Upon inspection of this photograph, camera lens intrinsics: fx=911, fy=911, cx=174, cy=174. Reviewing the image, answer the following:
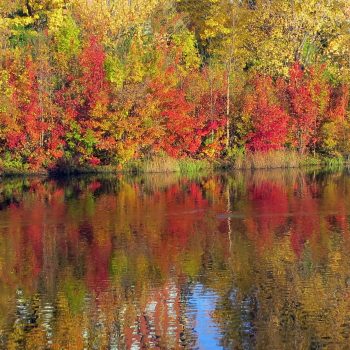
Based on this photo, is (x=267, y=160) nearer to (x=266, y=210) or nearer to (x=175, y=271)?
(x=266, y=210)

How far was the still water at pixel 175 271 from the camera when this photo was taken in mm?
15758

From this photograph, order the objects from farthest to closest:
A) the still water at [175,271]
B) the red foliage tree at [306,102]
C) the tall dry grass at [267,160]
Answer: the red foliage tree at [306,102] → the tall dry grass at [267,160] → the still water at [175,271]

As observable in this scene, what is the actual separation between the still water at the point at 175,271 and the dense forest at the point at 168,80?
49.7 feet

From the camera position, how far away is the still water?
51.7ft

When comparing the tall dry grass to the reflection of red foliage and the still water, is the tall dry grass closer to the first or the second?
the reflection of red foliage

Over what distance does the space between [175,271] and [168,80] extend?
35939 mm

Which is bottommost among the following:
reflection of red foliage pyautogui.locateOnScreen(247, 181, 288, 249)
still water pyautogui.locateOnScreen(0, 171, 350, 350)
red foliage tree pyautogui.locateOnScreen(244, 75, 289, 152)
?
reflection of red foliage pyautogui.locateOnScreen(247, 181, 288, 249)

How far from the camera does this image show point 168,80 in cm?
5625

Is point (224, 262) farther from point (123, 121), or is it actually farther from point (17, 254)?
point (123, 121)

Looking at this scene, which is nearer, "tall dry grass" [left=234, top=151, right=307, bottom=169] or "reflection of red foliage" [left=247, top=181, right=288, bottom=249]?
"reflection of red foliage" [left=247, top=181, right=288, bottom=249]

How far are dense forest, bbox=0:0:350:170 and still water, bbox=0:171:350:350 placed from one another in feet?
49.7

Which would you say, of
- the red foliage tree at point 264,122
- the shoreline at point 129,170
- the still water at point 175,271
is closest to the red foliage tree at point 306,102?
the red foliage tree at point 264,122

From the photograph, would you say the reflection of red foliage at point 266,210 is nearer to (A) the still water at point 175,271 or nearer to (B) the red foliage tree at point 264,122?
(A) the still water at point 175,271

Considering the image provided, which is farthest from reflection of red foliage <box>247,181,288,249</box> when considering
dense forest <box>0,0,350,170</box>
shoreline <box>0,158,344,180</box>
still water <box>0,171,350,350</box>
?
dense forest <box>0,0,350,170</box>
